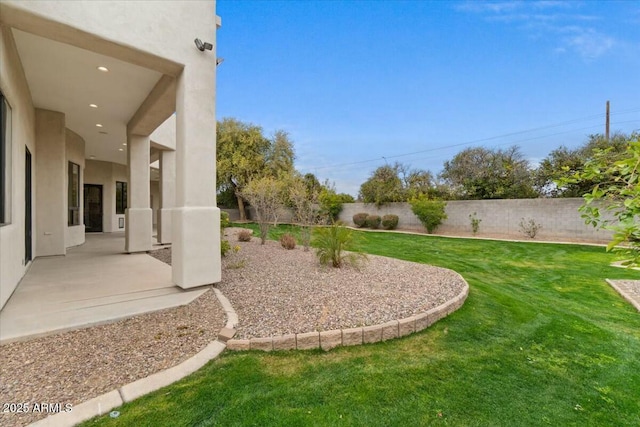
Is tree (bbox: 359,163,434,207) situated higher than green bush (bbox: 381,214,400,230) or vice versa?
tree (bbox: 359,163,434,207)

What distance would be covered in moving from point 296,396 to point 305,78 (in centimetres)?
1669

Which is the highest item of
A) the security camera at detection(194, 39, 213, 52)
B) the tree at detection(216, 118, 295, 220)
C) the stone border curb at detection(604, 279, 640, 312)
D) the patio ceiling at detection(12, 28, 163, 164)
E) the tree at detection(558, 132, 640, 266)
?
the tree at detection(216, 118, 295, 220)

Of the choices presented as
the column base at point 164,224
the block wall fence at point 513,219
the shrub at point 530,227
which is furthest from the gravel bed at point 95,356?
the shrub at point 530,227

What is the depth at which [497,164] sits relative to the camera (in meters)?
18.5

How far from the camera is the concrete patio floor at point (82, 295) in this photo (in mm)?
3285

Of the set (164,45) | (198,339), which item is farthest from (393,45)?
(198,339)

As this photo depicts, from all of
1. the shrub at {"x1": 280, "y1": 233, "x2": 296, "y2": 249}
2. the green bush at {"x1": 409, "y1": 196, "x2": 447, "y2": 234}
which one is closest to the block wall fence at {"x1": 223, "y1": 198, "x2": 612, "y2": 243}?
the green bush at {"x1": 409, "y1": 196, "x2": 447, "y2": 234}

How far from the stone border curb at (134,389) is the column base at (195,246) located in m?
1.60

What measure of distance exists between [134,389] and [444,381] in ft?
8.51

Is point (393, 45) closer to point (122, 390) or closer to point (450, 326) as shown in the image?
point (450, 326)

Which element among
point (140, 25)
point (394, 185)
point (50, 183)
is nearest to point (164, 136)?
point (50, 183)

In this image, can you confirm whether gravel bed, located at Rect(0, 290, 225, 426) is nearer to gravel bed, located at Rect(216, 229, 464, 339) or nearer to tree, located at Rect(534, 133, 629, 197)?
gravel bed, located at Rect(216, 229, 464, 339)

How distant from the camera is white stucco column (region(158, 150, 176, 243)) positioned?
9.99 metres

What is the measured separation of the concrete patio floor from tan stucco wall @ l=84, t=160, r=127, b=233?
784 centimetres
